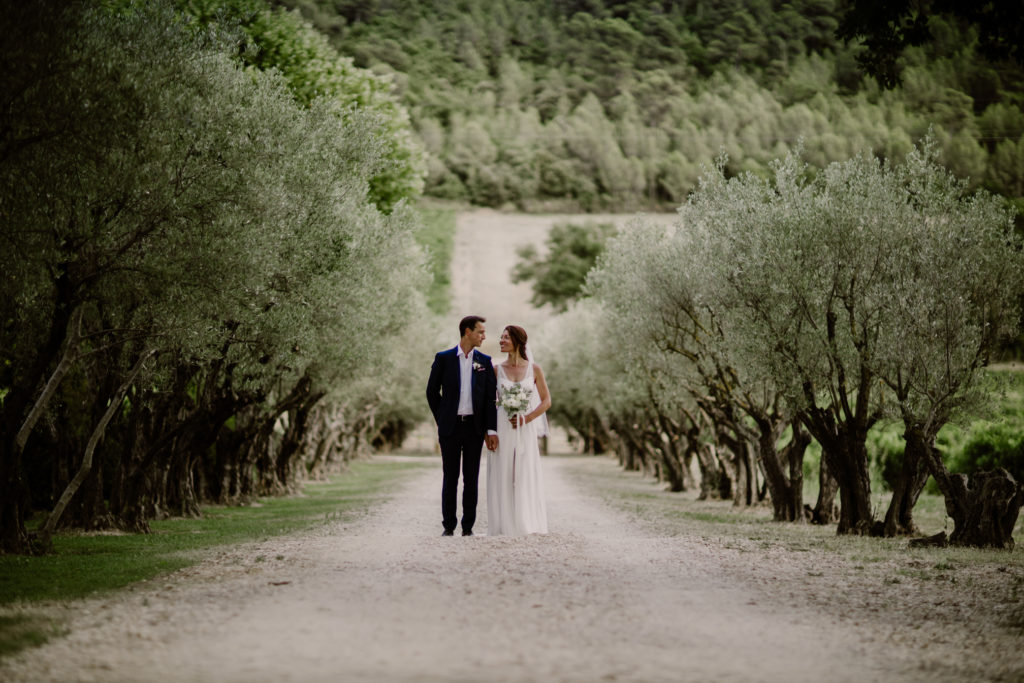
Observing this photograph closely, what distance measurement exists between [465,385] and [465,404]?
10.5 inches

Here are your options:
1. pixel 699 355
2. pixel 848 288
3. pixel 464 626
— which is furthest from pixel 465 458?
pixel 699 355

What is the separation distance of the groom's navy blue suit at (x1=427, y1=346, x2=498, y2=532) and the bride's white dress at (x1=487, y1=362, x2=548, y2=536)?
275mm

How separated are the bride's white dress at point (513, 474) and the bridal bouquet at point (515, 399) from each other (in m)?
0.07

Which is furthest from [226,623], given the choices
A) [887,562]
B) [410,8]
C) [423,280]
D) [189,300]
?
[410,8]

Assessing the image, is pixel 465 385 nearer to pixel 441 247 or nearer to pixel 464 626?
pixel 464 626

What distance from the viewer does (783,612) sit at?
9.41 metres

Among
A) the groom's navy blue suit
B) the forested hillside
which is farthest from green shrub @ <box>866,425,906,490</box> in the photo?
the forested hillside

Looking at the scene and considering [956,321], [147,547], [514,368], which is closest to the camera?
[514,368]

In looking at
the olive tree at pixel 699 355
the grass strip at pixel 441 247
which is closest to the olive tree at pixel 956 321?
the olive tree at pixel 699 355

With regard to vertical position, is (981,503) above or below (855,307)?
below

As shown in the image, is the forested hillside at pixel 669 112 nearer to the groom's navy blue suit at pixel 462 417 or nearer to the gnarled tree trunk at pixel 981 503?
the gnarled tree trunk at pixel 981 503

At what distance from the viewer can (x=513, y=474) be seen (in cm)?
1421

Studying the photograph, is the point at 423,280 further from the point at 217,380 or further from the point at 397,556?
the point at 397,556

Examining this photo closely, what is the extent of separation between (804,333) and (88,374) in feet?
46.6
